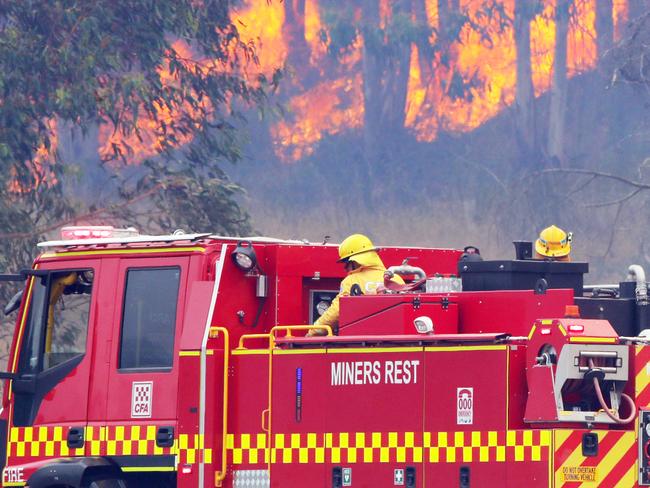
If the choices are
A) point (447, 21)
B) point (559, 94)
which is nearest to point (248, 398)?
point (447, 21)

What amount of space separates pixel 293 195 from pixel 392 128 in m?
4.63

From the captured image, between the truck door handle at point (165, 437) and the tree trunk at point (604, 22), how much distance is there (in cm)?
4260

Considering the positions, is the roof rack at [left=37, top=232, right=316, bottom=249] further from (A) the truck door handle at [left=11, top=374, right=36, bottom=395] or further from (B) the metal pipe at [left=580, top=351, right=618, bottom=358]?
(B) the metal pipe at [left=580, top=351, right=618, bottom=358]

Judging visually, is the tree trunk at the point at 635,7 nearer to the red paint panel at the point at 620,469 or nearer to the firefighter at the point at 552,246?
the firefighter at the point at 552,246

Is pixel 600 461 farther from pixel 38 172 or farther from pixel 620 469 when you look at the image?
pixel 38 172

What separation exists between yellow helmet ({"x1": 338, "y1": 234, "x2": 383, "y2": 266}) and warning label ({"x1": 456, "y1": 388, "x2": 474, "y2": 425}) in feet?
5.98

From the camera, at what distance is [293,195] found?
166ft

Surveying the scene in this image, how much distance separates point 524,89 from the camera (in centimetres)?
5197

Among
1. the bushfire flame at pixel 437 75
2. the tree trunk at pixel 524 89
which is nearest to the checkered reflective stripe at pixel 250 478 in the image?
the bushfire flame at pixel 437 75

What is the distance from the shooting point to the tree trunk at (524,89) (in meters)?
51.5

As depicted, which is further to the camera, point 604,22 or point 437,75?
point 604,22

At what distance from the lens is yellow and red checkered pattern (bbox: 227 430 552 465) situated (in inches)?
362

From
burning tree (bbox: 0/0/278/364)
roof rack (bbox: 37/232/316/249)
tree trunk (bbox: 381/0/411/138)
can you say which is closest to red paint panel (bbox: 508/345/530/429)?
roof rack (bbox: 37/232/316/249)

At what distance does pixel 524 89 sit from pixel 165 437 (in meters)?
42.9
